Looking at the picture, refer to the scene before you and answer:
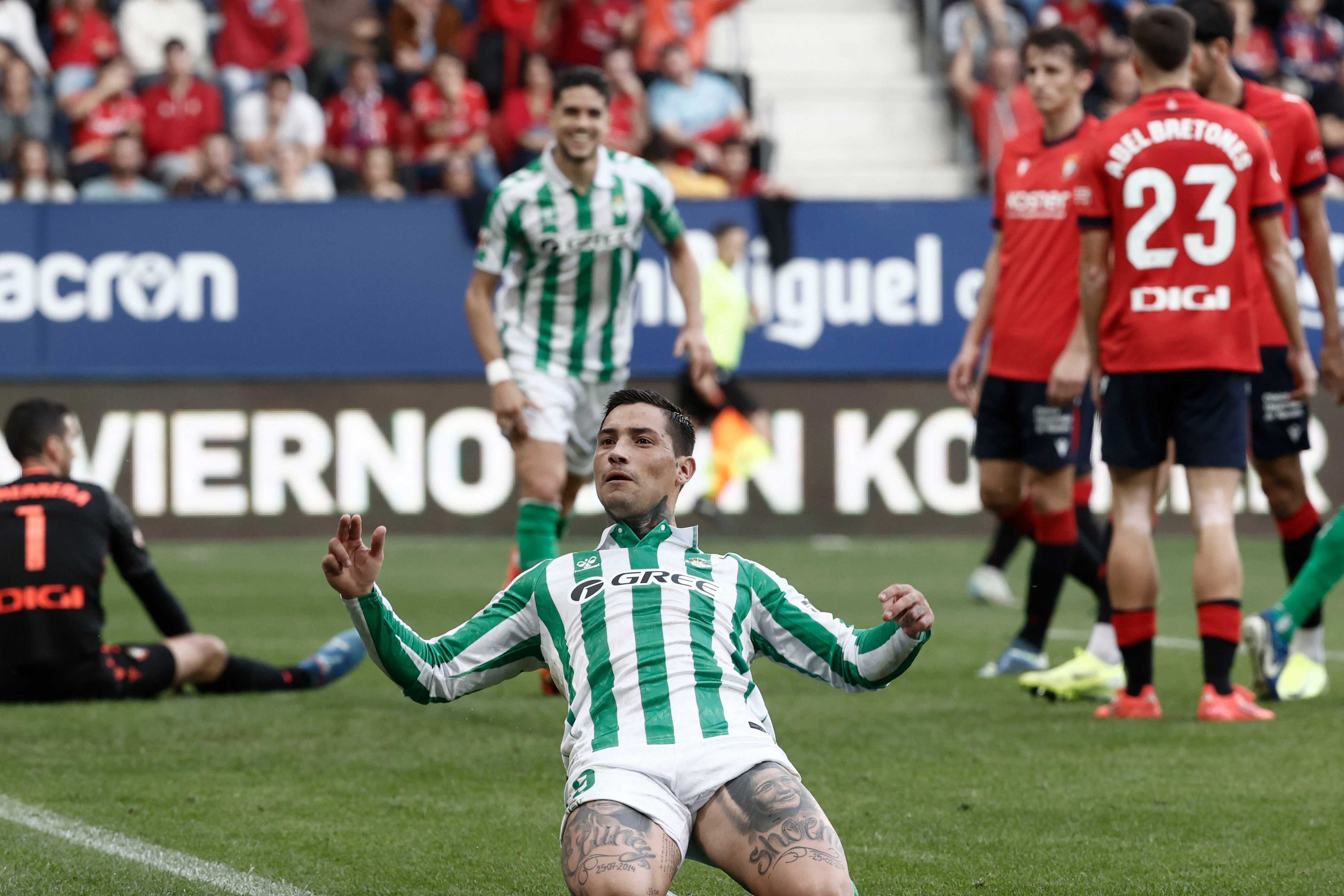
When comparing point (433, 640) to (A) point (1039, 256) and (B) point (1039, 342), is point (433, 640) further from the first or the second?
(A) point (1039, 256)

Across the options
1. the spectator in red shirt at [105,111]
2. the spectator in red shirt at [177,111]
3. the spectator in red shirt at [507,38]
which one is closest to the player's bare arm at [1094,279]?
the spectator in red shirt at [177,111]

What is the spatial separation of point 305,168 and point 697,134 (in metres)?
3.47

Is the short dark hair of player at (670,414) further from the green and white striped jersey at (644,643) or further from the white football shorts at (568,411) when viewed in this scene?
the white football shorts at (568,411)

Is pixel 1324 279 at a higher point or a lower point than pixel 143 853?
higher

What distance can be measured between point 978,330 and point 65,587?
11.5 feet

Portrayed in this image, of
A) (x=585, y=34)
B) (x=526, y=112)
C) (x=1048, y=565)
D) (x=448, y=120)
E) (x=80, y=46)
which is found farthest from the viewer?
(x=585, y=34)

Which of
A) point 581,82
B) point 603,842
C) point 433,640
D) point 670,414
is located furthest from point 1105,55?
point 603,842

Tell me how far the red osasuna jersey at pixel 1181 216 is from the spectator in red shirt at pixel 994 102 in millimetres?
10437

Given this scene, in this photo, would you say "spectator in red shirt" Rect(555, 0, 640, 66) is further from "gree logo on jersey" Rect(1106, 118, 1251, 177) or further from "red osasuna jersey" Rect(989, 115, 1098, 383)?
"gree logo on jersey" Rect(1106, 118, 1251, 177)

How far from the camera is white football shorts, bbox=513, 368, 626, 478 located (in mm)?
7004

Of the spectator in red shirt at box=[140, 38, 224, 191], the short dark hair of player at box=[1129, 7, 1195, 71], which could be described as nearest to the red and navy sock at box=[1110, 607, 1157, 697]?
the short dark hair of player at box=[1129, 7, 1195, 71]

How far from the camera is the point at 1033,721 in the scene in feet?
20.3

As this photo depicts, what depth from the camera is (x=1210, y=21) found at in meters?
6.42

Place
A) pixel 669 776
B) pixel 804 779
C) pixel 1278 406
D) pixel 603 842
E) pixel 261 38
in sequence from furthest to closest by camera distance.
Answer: pixel 261 38 < pixel 1278 406 < pixel 804 779 < pixel 669 776 < pixel 603 842
